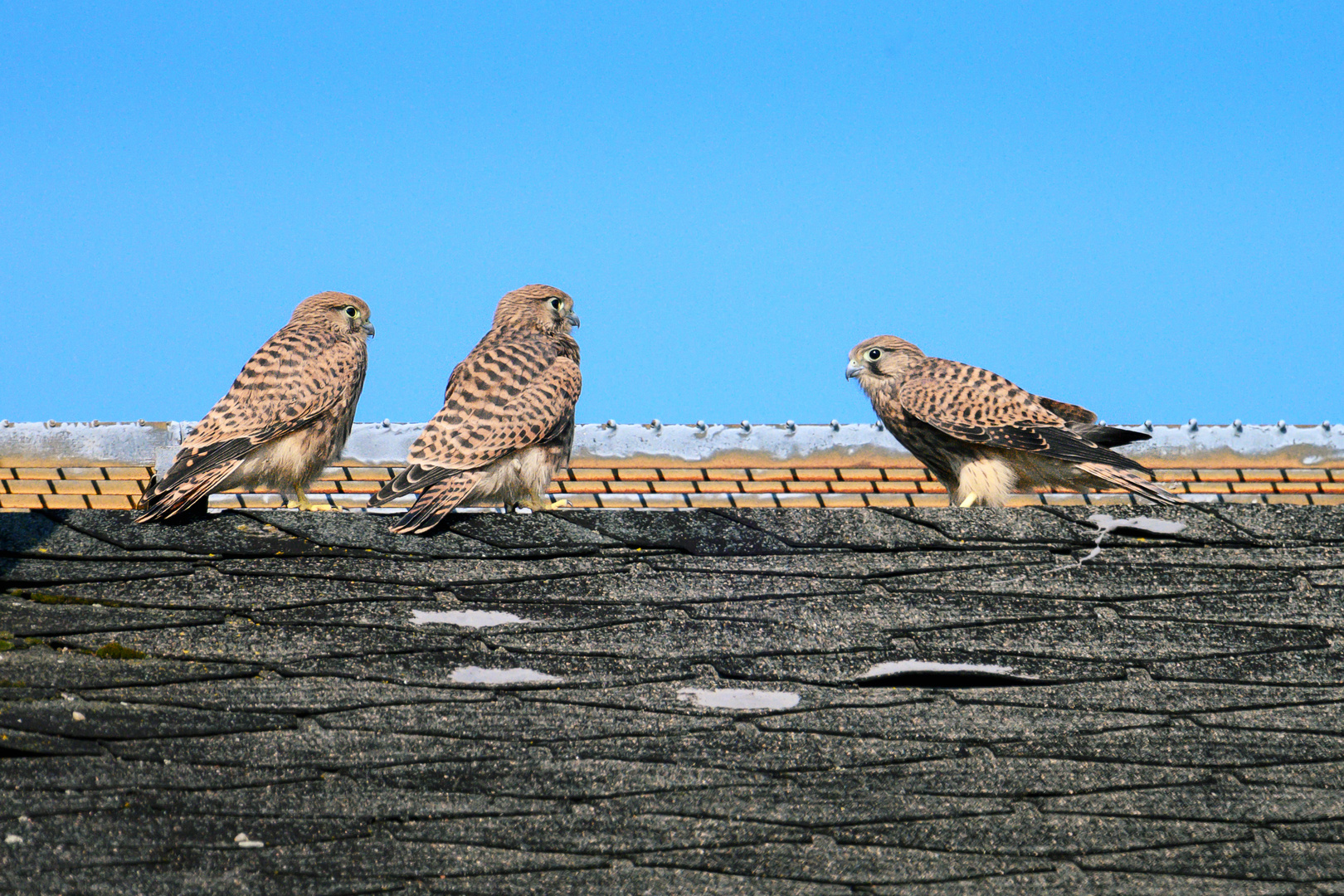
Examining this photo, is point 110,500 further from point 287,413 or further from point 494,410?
point 494,410

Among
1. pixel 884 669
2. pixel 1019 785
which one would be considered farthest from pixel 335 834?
pixel 1019 785

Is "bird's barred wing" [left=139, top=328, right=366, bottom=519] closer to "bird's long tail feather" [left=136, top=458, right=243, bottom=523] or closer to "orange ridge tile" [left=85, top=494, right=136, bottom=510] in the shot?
"bird's long tail feather" [left=136, top=458, right=243, bottom=523]

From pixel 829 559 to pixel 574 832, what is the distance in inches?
46.3

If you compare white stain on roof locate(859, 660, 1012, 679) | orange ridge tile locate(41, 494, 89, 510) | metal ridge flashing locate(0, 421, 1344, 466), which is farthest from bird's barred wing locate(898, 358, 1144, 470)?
orange ridge tile locate(41, 494, 89, 510)

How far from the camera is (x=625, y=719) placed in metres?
3.35

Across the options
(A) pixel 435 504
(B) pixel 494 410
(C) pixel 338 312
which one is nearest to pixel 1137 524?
(A) pixel 435 504

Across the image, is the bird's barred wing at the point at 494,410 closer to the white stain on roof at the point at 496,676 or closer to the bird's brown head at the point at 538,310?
the bird's brown head at the point at 538,310

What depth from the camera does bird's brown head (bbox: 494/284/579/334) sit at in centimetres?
602

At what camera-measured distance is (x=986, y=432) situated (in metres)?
5.81

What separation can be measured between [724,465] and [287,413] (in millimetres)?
4541

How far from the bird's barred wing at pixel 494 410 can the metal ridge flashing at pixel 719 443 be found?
342 cm

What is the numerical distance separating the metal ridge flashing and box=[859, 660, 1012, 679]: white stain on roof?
221 inches

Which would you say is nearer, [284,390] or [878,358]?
[284,390]

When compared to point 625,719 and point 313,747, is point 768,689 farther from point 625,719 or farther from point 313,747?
point 313,747
